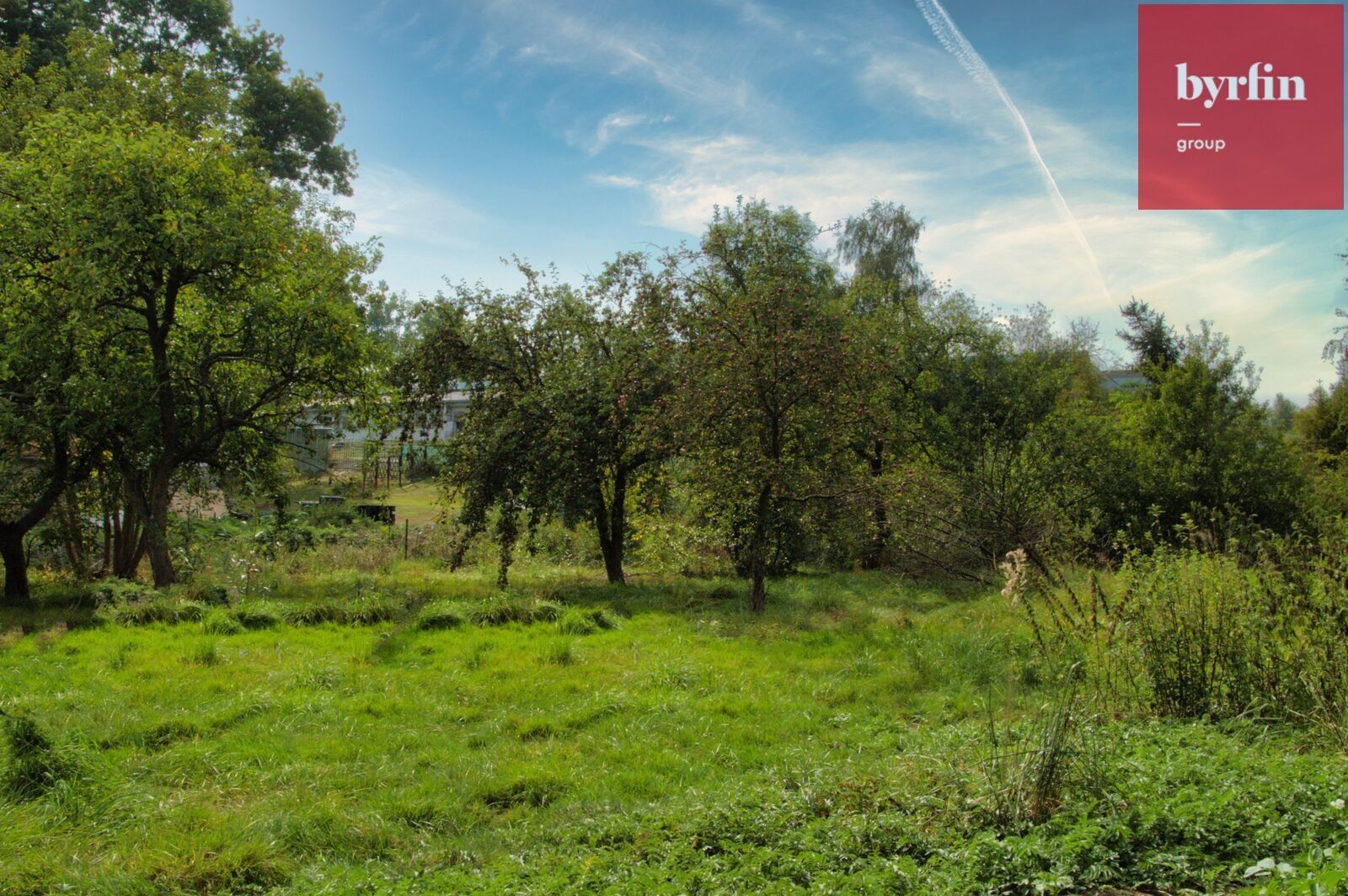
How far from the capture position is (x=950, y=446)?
17.0 m

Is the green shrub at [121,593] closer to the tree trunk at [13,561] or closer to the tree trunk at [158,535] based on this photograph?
the tree trunk at [158,535]

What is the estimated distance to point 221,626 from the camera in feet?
28.9

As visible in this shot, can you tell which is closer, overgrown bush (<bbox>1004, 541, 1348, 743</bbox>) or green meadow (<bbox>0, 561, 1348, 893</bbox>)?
green meadow (<bbox>0, 561, 1348, 893</bbox>)

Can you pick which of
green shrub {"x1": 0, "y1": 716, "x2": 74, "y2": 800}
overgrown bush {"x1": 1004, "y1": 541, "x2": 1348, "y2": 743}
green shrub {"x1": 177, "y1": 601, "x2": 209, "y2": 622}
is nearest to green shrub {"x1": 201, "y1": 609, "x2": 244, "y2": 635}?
green shrub {"x1": 177, "y1": 601, "x2": 209, "y2": 622}

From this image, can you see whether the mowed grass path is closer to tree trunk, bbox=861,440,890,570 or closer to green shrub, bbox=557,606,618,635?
green shrub, bbox=557,606,618,635

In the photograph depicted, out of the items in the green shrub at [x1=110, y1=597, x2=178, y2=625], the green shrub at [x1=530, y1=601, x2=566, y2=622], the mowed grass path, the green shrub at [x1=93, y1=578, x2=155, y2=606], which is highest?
the green shrub at [x1=93, y1=578, x2=155, y2=606]

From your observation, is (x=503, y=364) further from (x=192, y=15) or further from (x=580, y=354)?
(x=192, y=15)

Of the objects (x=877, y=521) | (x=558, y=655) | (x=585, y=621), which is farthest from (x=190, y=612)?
(x=877, y=521)

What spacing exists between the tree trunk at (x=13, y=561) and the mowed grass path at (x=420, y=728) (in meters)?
3.67

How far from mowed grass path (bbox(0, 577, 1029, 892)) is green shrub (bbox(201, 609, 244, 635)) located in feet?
0.39

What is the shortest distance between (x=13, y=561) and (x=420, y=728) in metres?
9.19

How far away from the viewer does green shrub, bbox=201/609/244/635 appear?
28.8 ft

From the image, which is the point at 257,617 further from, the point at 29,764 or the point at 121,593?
the point at 29,764

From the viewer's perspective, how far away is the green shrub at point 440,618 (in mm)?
9305
